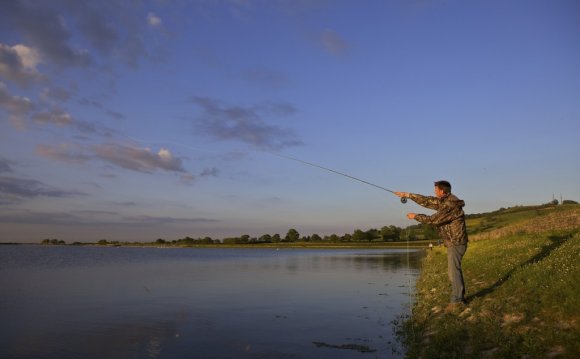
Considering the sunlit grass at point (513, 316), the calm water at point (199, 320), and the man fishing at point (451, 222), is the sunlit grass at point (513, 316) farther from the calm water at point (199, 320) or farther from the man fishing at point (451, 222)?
the calm water at point (199, 320)

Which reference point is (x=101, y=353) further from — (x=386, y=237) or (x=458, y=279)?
(x=386, y=237)

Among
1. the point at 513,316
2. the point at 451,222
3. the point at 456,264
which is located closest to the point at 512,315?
the point at 513,316

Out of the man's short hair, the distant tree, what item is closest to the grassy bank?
the man's short hair

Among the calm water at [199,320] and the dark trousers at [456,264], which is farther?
the calm water at [199,320]

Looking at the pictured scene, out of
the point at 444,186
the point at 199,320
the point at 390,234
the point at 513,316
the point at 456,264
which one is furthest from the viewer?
the point at 390,234

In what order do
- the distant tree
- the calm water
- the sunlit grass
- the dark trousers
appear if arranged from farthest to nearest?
the distant tree, the calm water, the dark trousers, the sunlit grass

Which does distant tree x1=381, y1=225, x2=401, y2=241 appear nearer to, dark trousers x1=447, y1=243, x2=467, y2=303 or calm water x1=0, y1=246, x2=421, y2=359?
calm water x1=0, y1=246, x2=421, y2=359

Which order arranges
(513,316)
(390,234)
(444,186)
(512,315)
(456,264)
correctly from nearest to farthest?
1. (513,316)
2. (512,315)
3. (456,264)
4. (444,186)
5. (390,234)

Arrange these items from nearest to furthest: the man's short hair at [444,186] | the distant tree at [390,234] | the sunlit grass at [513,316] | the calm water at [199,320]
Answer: the sunlit grass at [513,316]
the man's short hair at [444,186]
the calm water at [199,320]
the distant tree at [390,234]

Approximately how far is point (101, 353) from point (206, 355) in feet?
10.9

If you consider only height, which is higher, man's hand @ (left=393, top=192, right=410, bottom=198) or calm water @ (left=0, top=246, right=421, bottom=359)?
man's hand @ (left=393, top=192, right=410, bottom=198)

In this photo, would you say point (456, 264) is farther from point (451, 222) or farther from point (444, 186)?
point (444, 186)

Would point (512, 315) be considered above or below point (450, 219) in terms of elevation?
below

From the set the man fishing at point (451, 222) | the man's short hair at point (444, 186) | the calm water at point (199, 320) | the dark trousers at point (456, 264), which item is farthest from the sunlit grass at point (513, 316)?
the man's short hair at point (444, 186)
